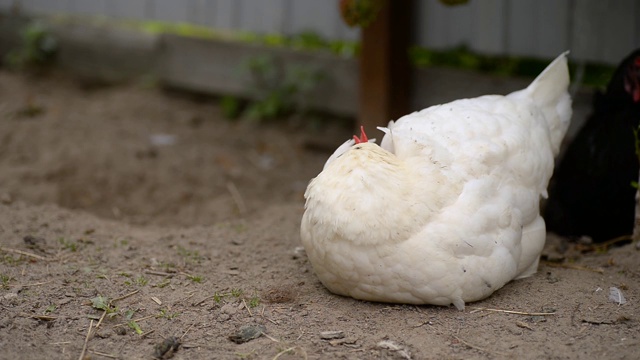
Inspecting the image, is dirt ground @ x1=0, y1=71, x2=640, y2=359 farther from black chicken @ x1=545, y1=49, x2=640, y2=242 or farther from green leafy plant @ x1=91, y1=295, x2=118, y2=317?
black chicken @ x1=545, y1=49, x2=640, y2=242

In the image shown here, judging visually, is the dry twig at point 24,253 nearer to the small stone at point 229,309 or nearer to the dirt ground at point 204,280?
the dirt ground at point 204,280

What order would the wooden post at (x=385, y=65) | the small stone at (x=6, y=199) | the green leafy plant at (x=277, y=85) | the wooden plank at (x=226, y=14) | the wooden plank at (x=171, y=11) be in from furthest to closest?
the wooden plank at (x=171, y=11) → the wooden plank at (x=226, y=14) → the green leafy plant at (x=277, y=85) → the wooden post at (x=385, y=65) → the small stone at (x=6, y=199)

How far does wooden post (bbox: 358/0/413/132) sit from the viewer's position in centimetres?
493

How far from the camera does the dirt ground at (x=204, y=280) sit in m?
2.77

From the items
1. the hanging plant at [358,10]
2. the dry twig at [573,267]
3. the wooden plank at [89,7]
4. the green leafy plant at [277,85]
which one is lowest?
the dry twig at [573,267]

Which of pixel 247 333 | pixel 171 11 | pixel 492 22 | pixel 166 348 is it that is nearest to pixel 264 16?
pixel 171 11

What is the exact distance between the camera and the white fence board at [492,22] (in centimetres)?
458

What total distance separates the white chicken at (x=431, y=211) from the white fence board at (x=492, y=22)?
1.58 metres

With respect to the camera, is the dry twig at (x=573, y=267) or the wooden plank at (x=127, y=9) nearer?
the dry twig at (x=573, y=267)

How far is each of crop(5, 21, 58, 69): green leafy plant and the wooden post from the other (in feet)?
10.8

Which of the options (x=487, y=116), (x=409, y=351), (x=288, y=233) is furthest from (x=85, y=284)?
(x=487, y=116)

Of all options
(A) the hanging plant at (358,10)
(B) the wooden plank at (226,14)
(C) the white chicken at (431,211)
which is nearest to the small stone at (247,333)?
(C) the white chicken at (431,211)

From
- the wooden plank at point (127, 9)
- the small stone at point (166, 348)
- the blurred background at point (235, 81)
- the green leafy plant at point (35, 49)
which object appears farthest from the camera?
the green leafy plant at point (35, 49)

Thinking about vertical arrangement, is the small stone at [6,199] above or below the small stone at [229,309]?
below
